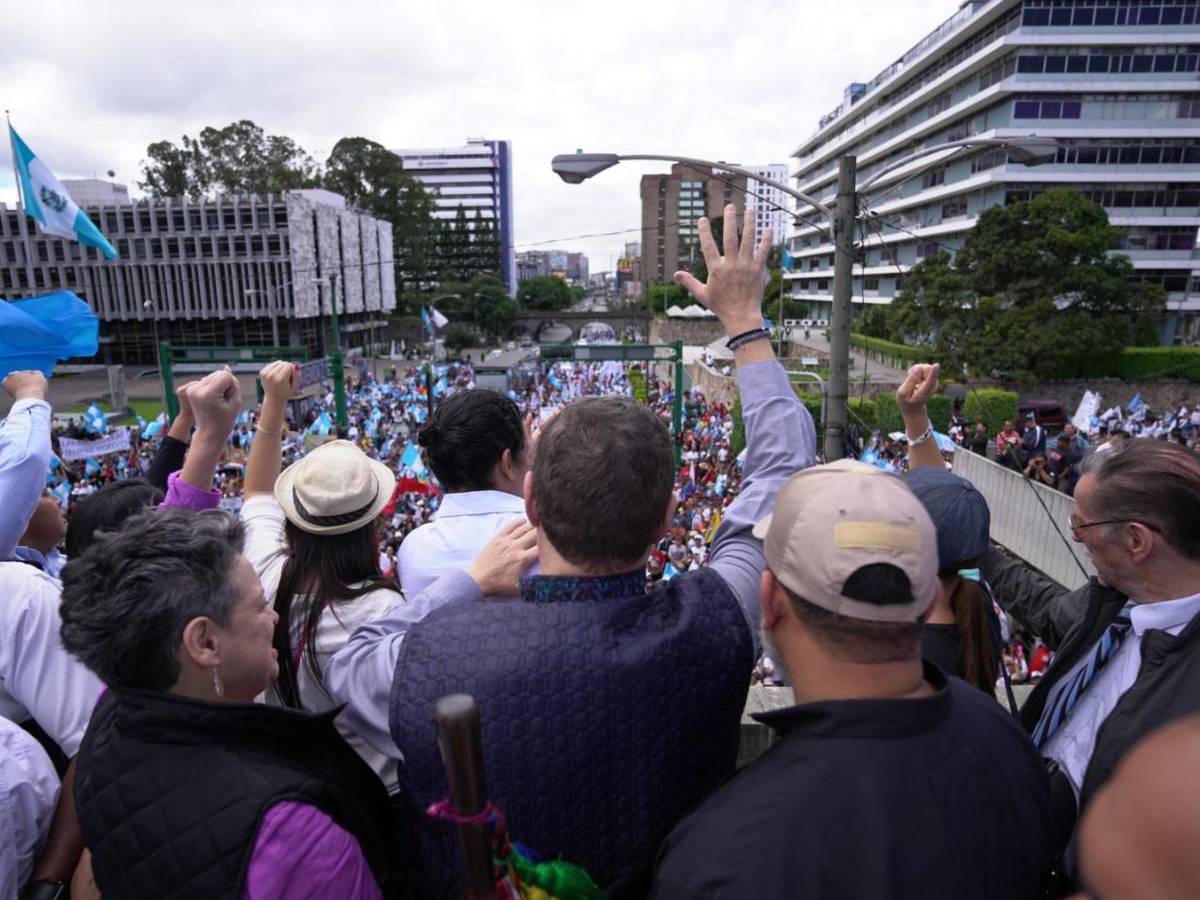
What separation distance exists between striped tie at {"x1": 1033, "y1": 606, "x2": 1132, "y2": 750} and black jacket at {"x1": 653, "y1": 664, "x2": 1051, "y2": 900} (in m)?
0.97

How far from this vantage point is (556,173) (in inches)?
307

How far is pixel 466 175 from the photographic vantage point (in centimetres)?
11756

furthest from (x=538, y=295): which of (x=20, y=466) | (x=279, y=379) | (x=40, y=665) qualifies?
(x=40, y=665)

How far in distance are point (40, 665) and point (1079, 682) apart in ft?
9.20

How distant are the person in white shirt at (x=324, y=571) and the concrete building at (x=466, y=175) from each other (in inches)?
4592

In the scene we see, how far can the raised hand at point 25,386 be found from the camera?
2.46 meters

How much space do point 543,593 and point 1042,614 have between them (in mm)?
2115

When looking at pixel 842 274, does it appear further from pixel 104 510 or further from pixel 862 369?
pixel 862 369

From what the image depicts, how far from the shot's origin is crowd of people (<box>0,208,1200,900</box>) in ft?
3.74

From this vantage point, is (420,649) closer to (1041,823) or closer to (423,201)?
(1041,823)

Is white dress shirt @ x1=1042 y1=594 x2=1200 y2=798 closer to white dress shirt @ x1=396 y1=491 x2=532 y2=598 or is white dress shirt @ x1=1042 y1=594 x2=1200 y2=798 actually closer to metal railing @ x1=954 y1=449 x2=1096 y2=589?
white dress shirt @ x1=396 y1=491 x2=532 y2=598

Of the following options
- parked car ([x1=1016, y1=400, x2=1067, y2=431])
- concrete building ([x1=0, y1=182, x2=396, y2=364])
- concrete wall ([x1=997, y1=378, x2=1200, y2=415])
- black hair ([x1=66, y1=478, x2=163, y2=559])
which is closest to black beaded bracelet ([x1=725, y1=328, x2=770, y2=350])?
black hair ([x1=66, y1=478, x2=163, y2=559])

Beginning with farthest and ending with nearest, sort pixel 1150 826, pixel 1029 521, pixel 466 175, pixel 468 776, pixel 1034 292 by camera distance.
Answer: pixel 466 175 < pixel 1034 292 < pixel 1029 521 < pixel 468 776 < pixel 1150 826

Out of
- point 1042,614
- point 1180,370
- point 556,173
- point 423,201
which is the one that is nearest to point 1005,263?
point 1180,370
